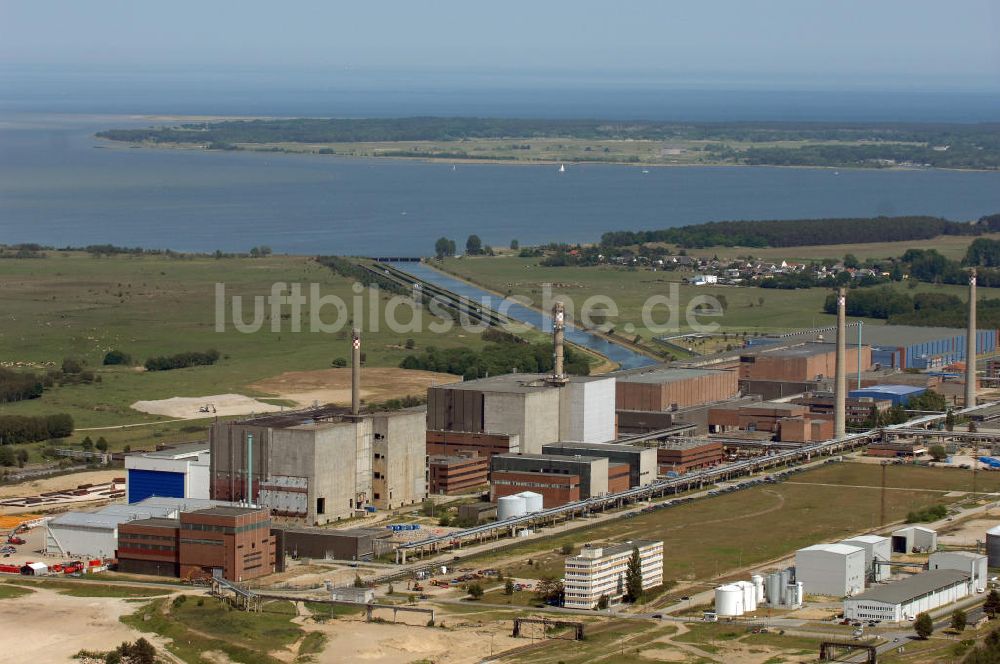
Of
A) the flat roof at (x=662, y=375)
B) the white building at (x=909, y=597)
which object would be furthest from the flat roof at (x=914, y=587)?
the flat roof at (x=662, y=375)

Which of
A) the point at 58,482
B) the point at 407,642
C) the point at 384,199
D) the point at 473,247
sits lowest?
the point at 58,482

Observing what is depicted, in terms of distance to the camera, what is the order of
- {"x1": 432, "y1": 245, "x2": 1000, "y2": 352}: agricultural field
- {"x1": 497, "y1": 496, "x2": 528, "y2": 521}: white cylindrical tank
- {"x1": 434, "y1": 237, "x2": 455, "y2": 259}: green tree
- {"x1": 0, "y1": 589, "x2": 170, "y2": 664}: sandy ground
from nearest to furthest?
{"x1": 0, "y1": 589, "x2": 170, "y2": 664}: sandy ground, {"x1": 497, "y1": 496, "x2": 528, "y2": 521}: white cylindrical tank, {"x1": 432, "y1": 245, "x2": 1000, "y2": 352}: agricultural field, {"x1": 434, "y1": 237, "x2": 455, "y2": 259}: green tree

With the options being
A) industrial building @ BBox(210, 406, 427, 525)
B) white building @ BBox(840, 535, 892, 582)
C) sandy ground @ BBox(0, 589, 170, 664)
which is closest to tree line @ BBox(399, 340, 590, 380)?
industrial building @ BBox(210, 406, 427, 525)

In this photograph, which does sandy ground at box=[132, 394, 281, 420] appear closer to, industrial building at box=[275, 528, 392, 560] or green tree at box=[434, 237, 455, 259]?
industrial building at box=[275, 528, 392, 560]

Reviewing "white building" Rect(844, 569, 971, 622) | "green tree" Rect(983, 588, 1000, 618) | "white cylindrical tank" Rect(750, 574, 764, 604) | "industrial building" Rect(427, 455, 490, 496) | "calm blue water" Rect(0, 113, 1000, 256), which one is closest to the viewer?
"white building" Rect(844, 569, 971, 622)

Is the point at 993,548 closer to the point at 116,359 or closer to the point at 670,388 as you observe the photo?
the point at 670,388

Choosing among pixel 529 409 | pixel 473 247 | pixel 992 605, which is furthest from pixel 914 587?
pixel 473 247
